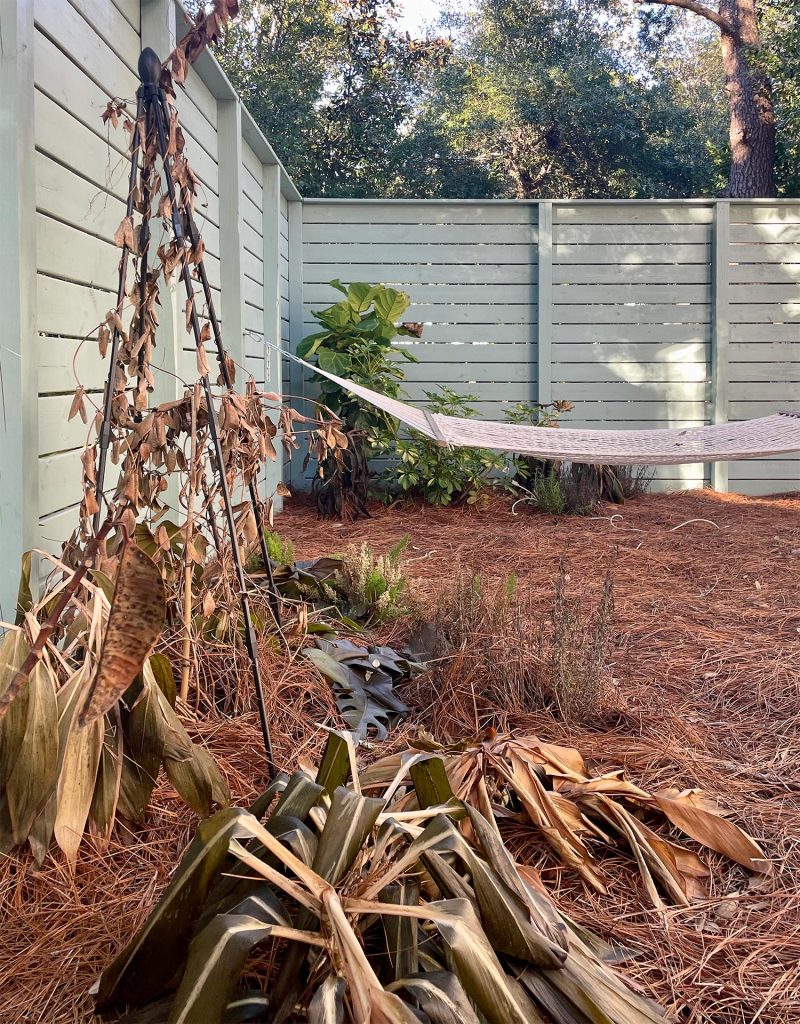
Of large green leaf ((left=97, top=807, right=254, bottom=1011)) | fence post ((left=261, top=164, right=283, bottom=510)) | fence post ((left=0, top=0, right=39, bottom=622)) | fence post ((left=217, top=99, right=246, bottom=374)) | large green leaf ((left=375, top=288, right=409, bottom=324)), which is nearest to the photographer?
large green leaf ((left=97, top=807, right=254, bottom=1011))

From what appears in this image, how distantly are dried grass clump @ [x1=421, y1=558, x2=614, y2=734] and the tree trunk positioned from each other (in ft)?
27.7

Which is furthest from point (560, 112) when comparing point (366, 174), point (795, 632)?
point (795, 632)

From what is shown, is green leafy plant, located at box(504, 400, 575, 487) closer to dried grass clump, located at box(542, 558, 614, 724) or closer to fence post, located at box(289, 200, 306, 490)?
fence post, located at box(289, 200, 306, 490)

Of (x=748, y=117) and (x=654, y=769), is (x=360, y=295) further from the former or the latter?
(x=748, y=117)

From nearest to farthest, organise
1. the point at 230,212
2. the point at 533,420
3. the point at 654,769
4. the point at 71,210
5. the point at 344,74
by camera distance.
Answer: the point at 654,769
the point at 71,210
the point at 230,212
the point at 533,420
the point at 344,74

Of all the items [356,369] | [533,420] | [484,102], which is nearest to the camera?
[356,369]

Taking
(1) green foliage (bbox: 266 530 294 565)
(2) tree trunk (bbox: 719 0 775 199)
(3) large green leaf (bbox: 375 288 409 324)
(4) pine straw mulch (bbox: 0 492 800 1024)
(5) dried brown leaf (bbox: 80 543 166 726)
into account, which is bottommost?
(4) pine straw mulch (bbox: 0 492 800 1024)

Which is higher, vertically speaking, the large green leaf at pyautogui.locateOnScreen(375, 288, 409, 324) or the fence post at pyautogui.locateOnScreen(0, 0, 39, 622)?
the large green leaf at pyautogui.locateOnScreen(375, 288, 409, 324)

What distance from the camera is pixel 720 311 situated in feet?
20.4

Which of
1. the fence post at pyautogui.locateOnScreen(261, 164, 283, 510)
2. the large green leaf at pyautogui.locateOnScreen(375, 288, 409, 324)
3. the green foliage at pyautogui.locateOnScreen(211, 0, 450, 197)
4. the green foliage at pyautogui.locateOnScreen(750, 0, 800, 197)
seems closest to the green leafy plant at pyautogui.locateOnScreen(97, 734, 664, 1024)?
the fence post at pyautogui.locateOnScreen(261, 164, 283, 510)

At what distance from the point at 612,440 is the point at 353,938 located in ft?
8.47

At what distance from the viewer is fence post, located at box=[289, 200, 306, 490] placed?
238 inches

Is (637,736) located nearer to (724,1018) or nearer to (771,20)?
(724,1018)

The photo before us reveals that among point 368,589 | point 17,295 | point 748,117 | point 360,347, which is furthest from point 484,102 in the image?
point 17,295
